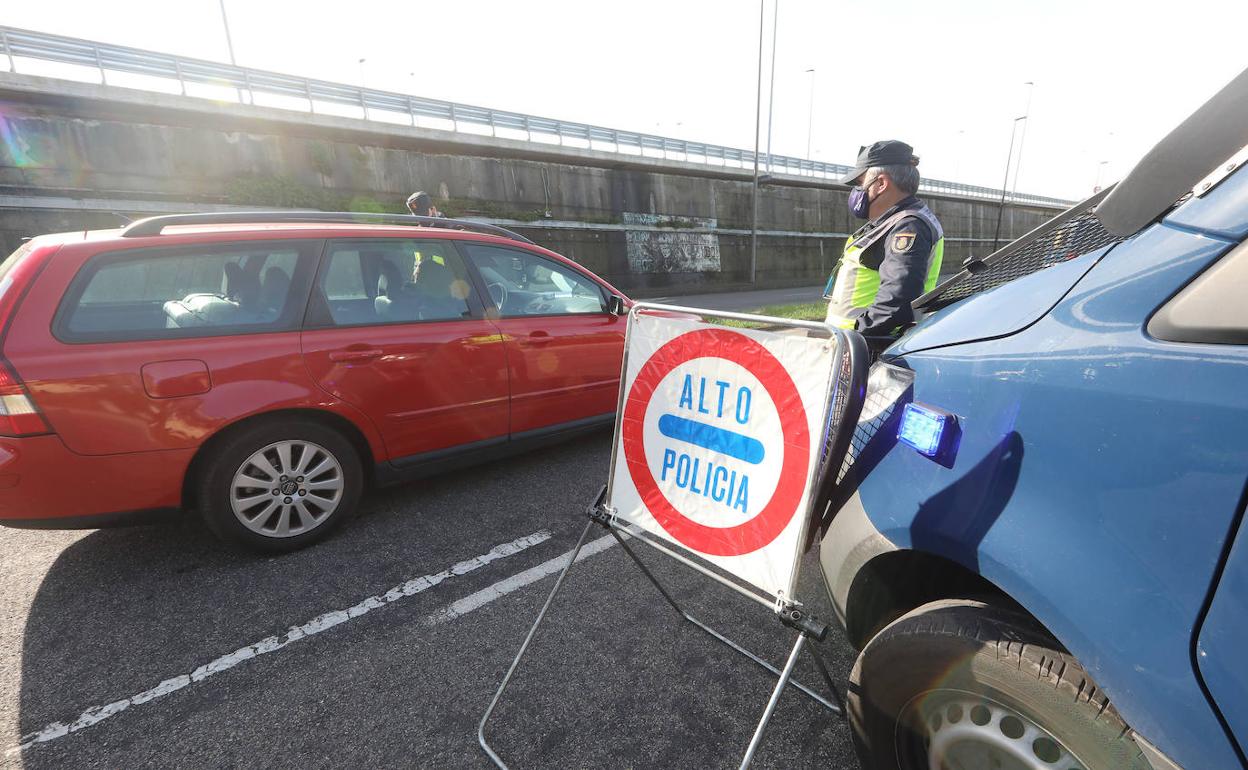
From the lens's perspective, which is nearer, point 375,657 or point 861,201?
point 375,657

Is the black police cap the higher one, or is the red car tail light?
the black police cap

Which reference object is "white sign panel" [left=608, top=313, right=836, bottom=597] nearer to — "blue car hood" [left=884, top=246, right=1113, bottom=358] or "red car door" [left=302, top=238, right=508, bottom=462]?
"blue car hood" [left=884, top=246, right=1113, bottom=358]

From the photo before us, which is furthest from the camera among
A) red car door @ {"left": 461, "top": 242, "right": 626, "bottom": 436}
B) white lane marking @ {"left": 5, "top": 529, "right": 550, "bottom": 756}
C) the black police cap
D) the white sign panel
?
red car door @ {"left": 461, "top": 242, "right": 626, "bottom": 436}

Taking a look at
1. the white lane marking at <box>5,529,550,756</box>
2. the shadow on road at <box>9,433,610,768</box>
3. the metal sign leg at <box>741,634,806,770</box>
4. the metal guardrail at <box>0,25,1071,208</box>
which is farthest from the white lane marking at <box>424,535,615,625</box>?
the metal guardrail at <box>0,25,1071,208</box>

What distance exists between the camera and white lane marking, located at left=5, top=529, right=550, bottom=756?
75.6 inches

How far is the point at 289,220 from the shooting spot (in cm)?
343

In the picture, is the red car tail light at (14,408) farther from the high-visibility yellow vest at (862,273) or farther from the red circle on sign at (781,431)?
the high-visibility yellow vest at (862,273)

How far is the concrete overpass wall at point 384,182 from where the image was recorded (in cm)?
1127

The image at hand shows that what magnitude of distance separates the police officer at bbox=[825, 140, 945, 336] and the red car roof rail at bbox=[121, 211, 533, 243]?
220 centimetres

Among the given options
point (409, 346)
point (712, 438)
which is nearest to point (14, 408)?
point (409, 346)

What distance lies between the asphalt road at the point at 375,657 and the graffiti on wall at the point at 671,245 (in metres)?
17.8

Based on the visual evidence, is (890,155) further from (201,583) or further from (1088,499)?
(201,583)

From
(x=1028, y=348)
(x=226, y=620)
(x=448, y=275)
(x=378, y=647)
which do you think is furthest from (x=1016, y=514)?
(x=448, y=275)

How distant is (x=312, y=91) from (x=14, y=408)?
16.8 metres
